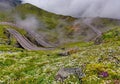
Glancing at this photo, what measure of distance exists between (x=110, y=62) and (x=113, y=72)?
28.9 feet

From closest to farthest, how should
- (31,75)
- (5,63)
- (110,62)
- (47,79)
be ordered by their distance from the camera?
(47,79), (31,75), (110,62), (5,63)

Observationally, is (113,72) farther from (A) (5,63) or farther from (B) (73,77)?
(A) (5,63)

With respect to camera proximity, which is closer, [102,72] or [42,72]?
[102,72]

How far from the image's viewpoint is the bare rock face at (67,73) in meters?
48.7

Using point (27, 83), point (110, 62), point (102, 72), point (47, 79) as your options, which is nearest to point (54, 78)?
point (47, 79)

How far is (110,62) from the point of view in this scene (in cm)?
5944

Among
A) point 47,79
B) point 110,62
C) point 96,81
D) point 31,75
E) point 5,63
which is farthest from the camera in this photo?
point 5,63

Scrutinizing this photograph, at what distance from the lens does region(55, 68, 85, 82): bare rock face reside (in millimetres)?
48700

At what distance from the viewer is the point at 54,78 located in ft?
161

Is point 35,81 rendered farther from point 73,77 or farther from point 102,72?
point 102,72

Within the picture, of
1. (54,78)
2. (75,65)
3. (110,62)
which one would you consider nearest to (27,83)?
(54,78)

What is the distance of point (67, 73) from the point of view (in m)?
50.2

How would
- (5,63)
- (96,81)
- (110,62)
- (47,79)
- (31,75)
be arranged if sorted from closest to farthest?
(96,81) < (47,79) < (31,75) < (110,62) < (5,63)

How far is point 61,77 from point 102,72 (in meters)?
7.71
